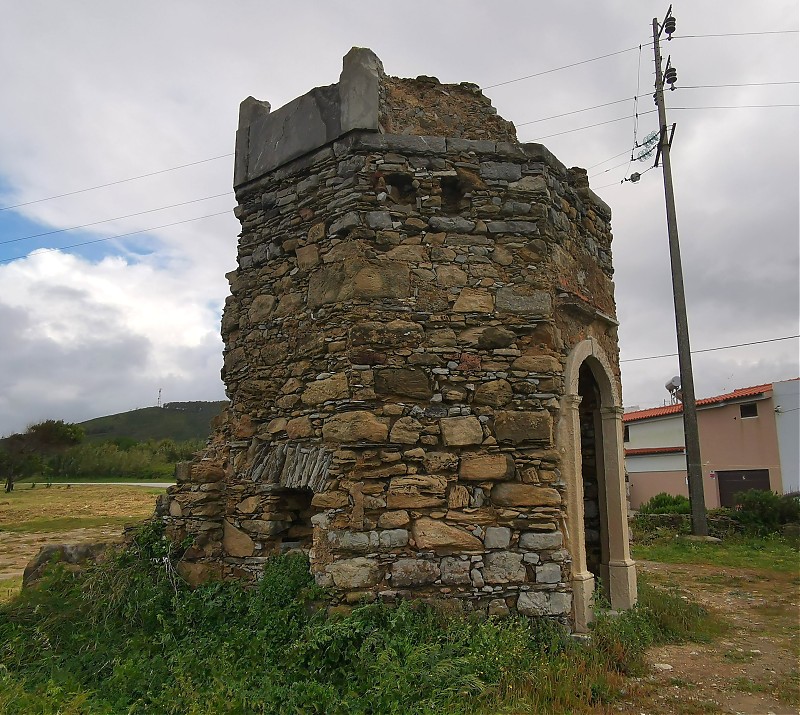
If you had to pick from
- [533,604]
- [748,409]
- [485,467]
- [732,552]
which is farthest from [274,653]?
[748,409]

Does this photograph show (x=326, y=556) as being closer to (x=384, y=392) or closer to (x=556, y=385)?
(x=384, y=392)

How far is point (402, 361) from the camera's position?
5.48 meters

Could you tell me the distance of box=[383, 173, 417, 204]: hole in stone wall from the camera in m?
5.85

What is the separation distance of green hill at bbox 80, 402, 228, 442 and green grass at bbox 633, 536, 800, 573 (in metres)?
70.8

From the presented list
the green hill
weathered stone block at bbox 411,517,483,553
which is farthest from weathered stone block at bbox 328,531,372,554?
the green hill

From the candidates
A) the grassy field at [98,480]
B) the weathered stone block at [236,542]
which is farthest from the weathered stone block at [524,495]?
the grassy field at [98,480]

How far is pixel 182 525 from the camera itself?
638cm

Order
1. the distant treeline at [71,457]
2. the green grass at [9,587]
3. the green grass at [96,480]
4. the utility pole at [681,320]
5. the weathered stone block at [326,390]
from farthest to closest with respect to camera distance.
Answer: the distant treeline at [71,457]
the green grass at [96,480]
the utility pole at [681,320]
the green grass at [9,587]
the weathered stone block at [326,390]

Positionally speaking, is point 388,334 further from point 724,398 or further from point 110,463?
point 110,463

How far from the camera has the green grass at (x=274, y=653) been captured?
4.18 m

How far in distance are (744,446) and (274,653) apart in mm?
20967

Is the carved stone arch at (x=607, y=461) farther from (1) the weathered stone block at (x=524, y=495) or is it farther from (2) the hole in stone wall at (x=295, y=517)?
(2) the hole in stone wall at (x=295, y=517)

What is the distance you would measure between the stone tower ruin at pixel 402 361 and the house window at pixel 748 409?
56.6 ft

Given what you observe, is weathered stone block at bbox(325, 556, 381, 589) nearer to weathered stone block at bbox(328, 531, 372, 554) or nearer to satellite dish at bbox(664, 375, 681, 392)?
weathered stone block at bbox(328, 531, 372, 554)
